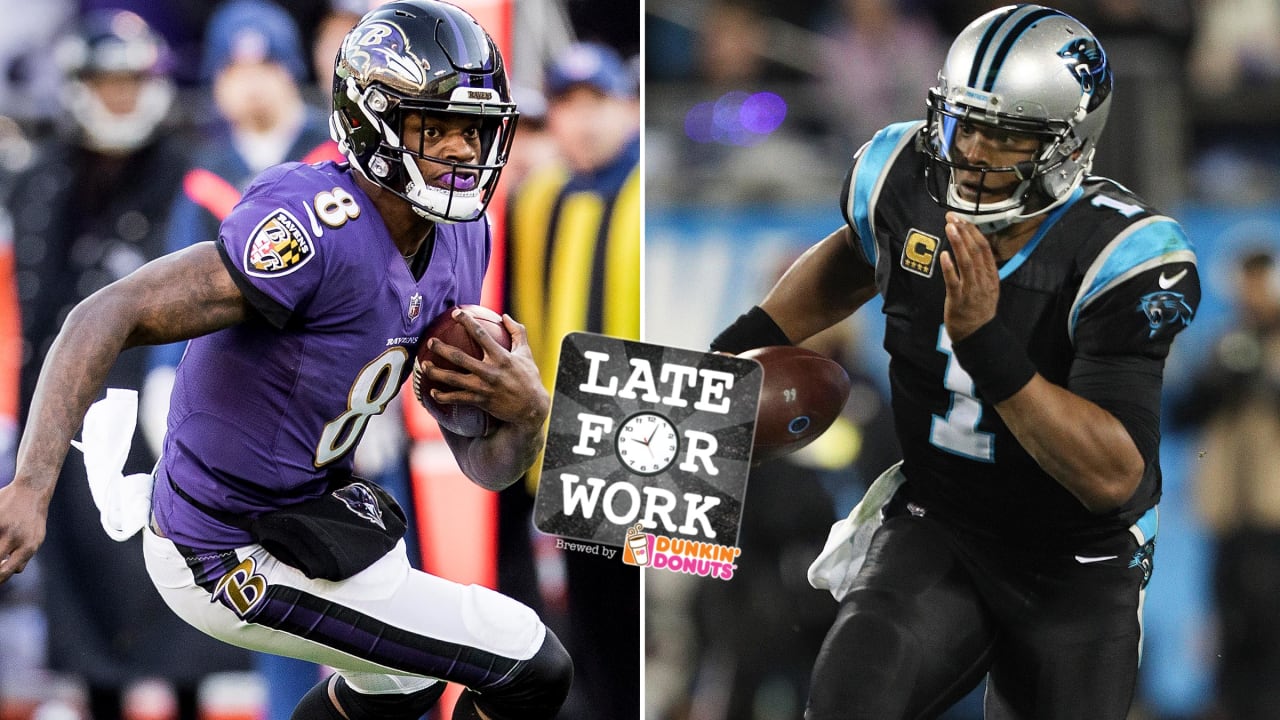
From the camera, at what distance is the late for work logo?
9.86ft

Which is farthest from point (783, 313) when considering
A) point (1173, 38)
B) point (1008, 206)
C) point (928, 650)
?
point (1173, 38)

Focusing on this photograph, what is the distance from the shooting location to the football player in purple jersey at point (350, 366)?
7.55 ft

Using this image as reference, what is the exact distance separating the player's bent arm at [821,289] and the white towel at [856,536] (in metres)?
0.37

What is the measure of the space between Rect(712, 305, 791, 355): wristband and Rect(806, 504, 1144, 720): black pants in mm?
524

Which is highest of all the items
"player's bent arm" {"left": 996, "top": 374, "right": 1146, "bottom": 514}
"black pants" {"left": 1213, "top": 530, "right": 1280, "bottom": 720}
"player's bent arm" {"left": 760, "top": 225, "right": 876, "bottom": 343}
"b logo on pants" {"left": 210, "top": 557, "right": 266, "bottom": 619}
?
"player's bent arm" {"left": 760, "top": 225, "right": 876, "bottom": 343}

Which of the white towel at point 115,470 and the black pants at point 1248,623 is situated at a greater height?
the white towel at point 115,470

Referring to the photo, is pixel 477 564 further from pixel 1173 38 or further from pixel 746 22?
pixel 1173 38

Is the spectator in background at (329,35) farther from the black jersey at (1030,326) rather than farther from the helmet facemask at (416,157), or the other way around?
the black jersey at (1030,326)

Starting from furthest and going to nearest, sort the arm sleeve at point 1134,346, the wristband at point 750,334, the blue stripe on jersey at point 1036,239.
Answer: the wristband at point 750,334
the blue stripe on jersey at point 1036,239
the arm sleeve at point 1134,346

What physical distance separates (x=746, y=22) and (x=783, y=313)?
0.68 m

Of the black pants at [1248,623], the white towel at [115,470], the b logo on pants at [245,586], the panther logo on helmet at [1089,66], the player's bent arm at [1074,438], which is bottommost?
the black pants at [1248,623]

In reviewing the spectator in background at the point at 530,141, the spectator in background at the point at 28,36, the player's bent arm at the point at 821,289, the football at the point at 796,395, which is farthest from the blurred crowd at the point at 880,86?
the spectator in background at the point at 28,36

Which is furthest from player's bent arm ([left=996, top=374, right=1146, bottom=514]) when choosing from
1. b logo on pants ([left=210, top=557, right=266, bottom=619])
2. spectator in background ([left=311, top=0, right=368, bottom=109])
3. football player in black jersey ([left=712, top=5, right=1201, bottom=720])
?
spectator in background ([left=311, top=0, right=368, bottom=109])

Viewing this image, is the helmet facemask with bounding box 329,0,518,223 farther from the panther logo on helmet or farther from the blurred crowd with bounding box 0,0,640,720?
the panther logo on helmet
